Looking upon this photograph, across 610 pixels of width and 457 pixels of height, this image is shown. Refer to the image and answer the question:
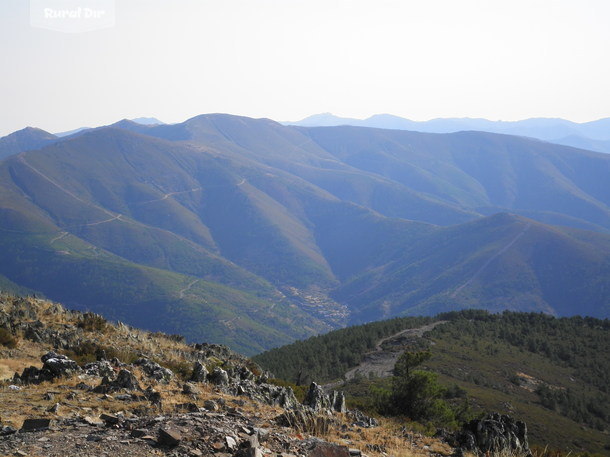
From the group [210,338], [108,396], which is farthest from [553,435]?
[210,338]

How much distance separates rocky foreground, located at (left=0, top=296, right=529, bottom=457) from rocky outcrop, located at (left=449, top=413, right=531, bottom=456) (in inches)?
1.6

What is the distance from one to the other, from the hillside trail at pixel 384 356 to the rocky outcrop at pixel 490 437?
119 feet

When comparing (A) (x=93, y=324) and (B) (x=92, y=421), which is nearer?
(B) (x=92, y=421)

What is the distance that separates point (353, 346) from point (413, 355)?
48338mm

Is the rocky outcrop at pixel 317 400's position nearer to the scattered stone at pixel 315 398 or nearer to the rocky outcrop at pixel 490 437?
the scattered stone at pixel 315 398

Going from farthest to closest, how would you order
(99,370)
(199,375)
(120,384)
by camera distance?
1. (199,375)
2. (99,370)
3. (120,384)

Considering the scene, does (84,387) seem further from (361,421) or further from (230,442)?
(361,421)

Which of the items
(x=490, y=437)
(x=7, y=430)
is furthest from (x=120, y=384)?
(x=490, y=437)

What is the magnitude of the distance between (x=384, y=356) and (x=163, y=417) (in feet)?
205

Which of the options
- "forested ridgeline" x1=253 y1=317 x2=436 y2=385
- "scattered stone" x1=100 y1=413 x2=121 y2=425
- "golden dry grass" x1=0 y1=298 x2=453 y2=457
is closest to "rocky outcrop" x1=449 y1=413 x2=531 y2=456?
"golden dry grass" x1=0 y1=298 x2=453 y2=457

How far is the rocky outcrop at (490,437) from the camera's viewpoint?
15469 millimetres

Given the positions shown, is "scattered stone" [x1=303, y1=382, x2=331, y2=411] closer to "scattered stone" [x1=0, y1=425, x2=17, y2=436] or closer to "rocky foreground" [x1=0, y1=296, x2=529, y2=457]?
"rocky foreground" [x1=0, y1=296, x2=529, y2=457]

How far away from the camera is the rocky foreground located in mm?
9539

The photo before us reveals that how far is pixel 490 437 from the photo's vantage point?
16.0 meters
